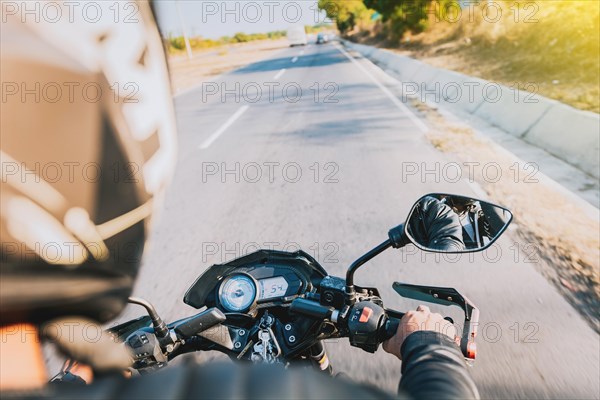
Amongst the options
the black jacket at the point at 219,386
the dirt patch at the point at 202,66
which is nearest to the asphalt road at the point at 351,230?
the dirt patch at the point at 202,66

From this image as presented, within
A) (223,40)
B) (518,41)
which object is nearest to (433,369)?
(518,41)

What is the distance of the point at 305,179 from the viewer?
548cm

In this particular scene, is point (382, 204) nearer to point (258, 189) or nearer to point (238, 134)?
point (258, 189)

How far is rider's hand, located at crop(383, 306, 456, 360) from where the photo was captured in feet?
4.00

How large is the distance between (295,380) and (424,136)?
6.75 m

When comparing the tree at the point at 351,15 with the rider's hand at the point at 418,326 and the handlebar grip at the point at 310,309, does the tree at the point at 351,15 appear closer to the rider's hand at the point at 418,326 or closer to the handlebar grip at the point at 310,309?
the handlebar grip at the point at 310,309

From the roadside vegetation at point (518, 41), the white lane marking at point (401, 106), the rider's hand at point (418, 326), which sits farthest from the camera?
the roadside vegetation at point (518, 41)

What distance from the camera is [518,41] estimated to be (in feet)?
46.5

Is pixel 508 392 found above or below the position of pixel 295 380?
below

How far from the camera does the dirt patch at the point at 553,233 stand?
2.89 meters

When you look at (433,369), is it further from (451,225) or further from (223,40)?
(223,40)

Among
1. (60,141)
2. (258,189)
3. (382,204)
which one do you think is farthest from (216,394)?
(258,189)

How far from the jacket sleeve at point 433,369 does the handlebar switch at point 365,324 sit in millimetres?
124

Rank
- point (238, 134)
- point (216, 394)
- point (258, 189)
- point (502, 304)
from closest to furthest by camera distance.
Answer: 1. point (216, 394)
2. point (502, 304)
3. point (258, 189)
4. point (238, 134)
